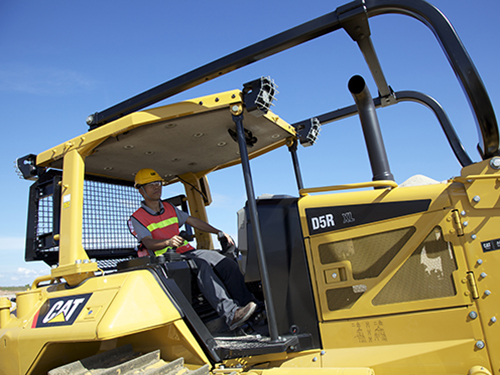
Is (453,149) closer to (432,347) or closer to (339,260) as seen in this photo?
(339,260)

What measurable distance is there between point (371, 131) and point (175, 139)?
66.8 inches

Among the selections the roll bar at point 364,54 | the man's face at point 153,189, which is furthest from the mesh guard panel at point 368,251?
the man's face at point 153,189

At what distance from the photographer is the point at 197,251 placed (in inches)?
136

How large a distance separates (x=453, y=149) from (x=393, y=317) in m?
1.62

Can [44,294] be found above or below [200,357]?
above

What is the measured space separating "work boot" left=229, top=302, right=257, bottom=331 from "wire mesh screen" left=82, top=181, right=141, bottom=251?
Answer: 5.76 feet

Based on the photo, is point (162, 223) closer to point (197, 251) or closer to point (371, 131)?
point (197, 251)

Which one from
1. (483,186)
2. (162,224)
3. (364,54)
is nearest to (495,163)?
(483,186)

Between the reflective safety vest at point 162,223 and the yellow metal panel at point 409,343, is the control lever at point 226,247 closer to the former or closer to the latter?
the reflective safety vest at point 162,223

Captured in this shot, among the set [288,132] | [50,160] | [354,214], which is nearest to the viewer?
[354,214]

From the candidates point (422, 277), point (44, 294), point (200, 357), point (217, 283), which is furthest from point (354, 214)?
point (44, 294)

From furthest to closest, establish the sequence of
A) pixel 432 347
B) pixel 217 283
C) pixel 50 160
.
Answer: pixel 50 160
pixel 217 283
pixel 432 347

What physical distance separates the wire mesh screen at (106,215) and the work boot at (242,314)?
1.76 m

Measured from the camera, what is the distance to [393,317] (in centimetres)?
235
